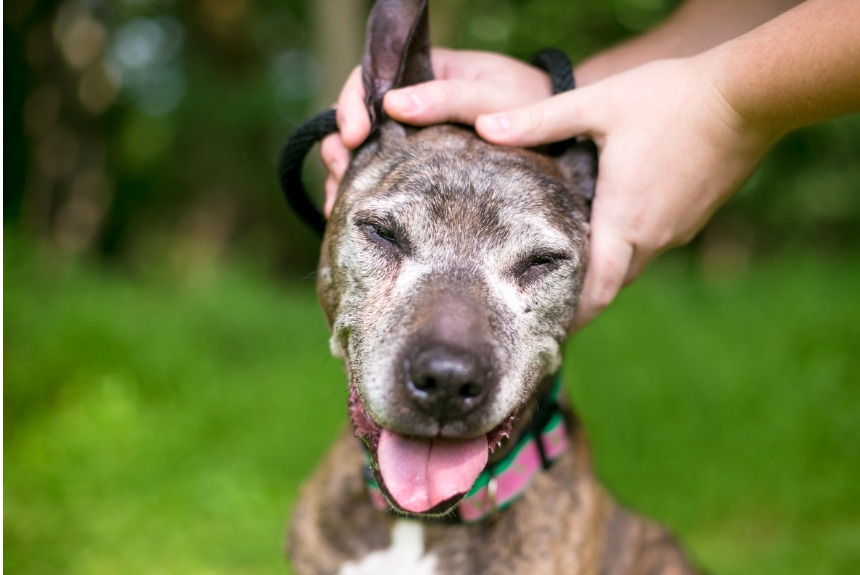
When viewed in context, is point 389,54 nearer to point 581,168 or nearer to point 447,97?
point 447,97

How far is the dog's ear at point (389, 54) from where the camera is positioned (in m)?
3.17

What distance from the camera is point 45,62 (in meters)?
13.5

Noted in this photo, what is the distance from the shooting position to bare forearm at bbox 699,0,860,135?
2.67 meters

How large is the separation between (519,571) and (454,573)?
23 cm

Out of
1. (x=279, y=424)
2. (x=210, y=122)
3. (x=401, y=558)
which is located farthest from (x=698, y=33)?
(x=210, y=122)

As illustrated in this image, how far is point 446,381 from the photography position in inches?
96.3

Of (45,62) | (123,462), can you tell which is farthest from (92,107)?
(123,462)

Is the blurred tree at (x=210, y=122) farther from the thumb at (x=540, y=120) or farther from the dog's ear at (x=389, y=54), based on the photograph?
the thumb at (x=540, y=120)

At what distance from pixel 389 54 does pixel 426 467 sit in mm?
1512

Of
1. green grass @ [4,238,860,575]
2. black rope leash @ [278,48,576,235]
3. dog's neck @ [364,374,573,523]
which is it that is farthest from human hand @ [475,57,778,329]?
green grass @ [4,238,860,575]

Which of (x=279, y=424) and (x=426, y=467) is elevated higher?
(x=426, y=467)

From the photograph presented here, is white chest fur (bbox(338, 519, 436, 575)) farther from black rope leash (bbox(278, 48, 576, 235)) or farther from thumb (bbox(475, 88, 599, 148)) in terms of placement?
thumb (bbox(475, 88, 599, 148))

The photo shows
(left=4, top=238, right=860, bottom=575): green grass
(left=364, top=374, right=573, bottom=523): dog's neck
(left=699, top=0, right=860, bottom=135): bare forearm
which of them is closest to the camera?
(left=699, top=0, right=860, bottom=135): bare forearm

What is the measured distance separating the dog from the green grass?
7.41ft
